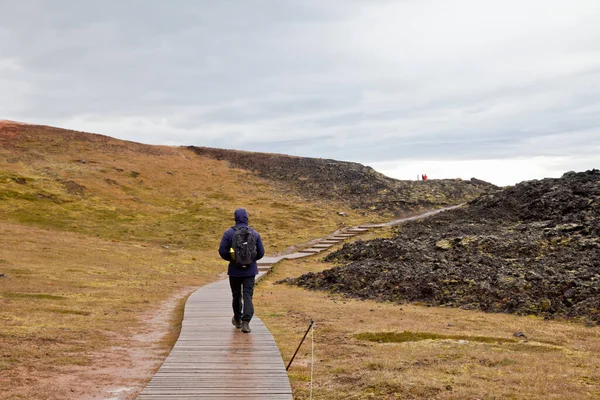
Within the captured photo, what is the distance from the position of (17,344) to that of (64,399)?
4.28 meters

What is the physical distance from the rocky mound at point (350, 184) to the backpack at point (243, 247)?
48689 millimetres

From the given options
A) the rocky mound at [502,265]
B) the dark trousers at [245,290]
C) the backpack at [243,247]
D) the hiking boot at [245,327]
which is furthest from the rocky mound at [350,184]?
the backpack at [243,247]

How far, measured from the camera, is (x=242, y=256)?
43.0 ft

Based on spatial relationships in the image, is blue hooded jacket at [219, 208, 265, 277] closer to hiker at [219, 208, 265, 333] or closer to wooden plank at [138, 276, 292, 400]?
hiker at [219, 208, 265, 333]

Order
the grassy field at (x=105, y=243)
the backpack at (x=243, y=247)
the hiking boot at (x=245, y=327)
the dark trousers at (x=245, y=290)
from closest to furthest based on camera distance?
the grassy field at (x=105, y=243), the backpack at (x=243, y=247), the hiking boot at (x=245, y=327), the dark trousers at (x=245, y=290)

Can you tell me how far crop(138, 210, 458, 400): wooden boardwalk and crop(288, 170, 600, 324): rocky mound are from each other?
9.14 metres

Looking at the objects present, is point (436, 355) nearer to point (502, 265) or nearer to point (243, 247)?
point (243, 247)

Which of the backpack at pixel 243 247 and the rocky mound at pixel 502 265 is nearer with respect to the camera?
the backpack at pixel 243 247

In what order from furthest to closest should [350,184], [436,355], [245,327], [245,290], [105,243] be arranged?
[350,184]
[105,243]
[245,290]
[245,327]
[436,355]

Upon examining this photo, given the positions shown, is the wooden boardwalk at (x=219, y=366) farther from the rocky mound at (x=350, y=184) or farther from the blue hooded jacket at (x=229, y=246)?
the rocky mound at (x=350, y=184)

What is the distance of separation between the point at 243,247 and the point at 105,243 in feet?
88.7

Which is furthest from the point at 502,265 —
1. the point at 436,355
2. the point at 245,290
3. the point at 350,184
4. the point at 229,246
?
the point at 350,184

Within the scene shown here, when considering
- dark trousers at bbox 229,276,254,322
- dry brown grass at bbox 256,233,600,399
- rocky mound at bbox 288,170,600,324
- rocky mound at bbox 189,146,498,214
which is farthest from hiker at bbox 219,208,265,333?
rocky mound at bbox 189,146,498,214

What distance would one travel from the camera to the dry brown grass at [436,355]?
942 cm
